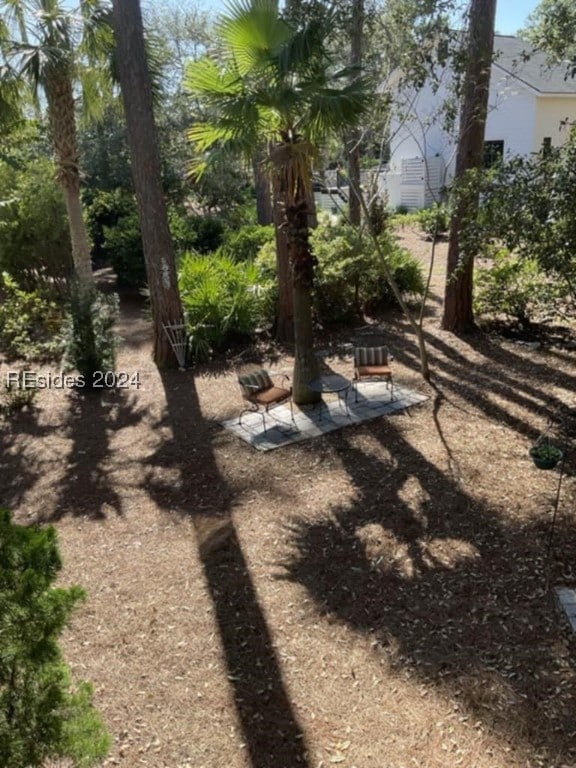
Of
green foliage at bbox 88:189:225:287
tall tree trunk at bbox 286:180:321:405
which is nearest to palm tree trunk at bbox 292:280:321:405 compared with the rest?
tall tree trunk at bbox 286:180:321:405

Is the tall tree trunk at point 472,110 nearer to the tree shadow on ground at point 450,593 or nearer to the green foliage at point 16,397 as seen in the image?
the tree shadow on ground at point 450,593

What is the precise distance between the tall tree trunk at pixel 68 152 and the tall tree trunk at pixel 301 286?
5.00m

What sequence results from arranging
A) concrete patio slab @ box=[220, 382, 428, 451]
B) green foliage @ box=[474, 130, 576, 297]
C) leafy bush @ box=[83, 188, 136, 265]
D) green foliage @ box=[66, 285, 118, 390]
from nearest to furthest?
green foliage @ box=[474, 130, 576, 297], concrete patio slab @ box=[220, 382, 428, 451], green foliage @ box=[66, 285, 118, 390], leafy bush @ box=[83, 188, 136, 265]

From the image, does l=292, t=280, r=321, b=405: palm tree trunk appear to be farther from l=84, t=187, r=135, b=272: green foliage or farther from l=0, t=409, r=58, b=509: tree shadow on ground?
l=84, t=187, r=135, b=272: green foliage

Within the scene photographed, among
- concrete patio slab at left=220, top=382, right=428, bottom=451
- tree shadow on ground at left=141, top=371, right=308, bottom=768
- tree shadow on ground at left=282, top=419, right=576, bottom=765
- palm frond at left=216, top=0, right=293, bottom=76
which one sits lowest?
tree shadow on ground at left=141, top=371, right=308, bottom=768

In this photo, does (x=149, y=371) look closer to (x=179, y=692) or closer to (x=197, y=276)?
(x=197, y=276)

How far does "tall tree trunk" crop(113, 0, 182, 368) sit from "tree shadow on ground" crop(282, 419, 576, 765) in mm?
4936

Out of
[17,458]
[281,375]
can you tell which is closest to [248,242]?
[281,375]

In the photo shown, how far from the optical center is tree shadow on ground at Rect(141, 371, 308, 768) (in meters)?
3.19

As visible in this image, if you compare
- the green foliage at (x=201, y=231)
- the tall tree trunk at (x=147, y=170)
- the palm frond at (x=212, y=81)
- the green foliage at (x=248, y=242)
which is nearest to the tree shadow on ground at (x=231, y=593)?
the tall tree trunk at (x=147, y=170)

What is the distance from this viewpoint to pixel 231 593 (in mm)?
4336

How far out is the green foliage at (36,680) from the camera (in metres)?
1.91

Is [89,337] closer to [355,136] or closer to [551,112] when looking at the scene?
[355,136]

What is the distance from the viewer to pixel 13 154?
1434cm
